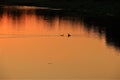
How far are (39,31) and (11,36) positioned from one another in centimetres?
315

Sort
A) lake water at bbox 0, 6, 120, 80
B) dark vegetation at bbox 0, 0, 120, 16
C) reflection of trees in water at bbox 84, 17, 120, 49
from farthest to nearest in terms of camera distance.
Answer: dark vegetation at bbox 0, 0, 120, 16 → reflection of trees in water at bbox 84, 17, 120, 49 → lake water at bbox 0, 6, 120, 80

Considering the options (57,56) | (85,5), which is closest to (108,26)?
(85,5)

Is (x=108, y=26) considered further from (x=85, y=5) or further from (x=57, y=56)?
(x=57, y=56)

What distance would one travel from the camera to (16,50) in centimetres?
1988

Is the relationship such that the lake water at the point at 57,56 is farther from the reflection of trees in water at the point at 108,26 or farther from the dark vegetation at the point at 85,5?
the dark vegetation at the point at 85,5

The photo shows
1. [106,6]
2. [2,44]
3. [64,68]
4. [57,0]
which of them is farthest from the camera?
[57,0]

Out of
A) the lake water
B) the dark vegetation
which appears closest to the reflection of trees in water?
the lake water

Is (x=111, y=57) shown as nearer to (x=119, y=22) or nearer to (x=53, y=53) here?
(x=53, y=53)

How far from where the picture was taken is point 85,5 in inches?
1880

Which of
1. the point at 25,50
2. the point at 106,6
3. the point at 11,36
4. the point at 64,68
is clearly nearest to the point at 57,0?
the point at 106,6

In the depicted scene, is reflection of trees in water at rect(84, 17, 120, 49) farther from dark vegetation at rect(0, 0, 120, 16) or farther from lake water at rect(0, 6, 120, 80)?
dark vegetation at rect(0, 0, 120, 16)

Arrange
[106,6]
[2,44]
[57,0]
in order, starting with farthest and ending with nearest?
[57,0], [106,6], [2,44]

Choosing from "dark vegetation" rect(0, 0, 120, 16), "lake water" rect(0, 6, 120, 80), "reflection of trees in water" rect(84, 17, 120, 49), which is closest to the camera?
"lake water" rect(0, 6, 120, 80)

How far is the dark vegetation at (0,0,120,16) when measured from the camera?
4262cm
